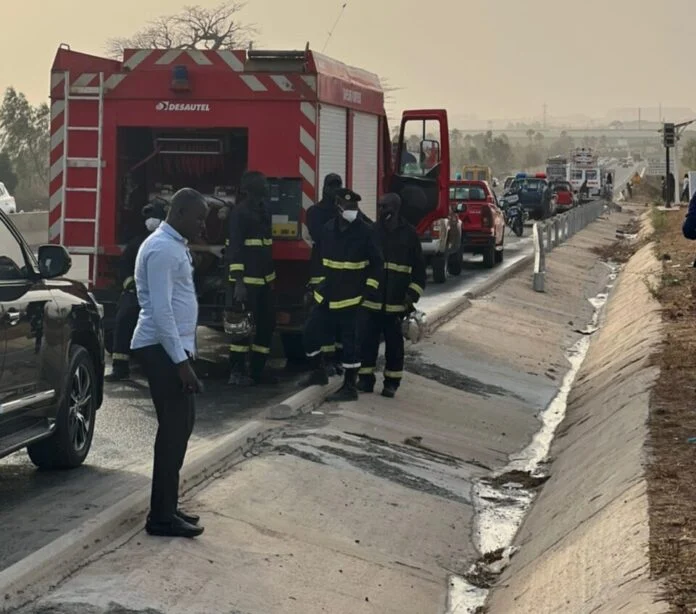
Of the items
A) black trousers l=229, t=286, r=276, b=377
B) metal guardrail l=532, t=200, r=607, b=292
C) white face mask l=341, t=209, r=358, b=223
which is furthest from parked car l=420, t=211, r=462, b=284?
white face mask l=341, t=209, r=358, b=223

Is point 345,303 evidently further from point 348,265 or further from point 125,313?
point 125,313

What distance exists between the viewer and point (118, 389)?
42.4ft

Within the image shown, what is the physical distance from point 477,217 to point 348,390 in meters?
19.9

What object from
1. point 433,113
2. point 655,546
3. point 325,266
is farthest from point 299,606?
point 433,113

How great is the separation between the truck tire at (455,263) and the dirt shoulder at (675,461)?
9.59 meters

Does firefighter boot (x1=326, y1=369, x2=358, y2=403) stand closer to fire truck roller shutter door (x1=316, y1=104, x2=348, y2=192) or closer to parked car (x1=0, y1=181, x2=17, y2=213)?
fire truck roller shutter door (x1=316, y1=104, x2=348, y2=192)

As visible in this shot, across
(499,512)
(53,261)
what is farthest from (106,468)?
(499,512)

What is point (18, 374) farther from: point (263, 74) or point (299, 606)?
point (263, 74)

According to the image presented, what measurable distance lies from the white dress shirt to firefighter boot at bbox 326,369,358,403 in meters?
5.11

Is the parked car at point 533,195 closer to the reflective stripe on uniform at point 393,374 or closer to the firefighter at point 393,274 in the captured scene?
the reflective stripe on uniform at point 393,374

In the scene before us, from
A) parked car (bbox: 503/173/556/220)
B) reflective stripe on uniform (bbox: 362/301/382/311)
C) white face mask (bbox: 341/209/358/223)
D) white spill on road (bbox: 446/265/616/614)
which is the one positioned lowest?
white spill on road (bbox: 446/265/616/614)

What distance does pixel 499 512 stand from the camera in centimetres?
1026

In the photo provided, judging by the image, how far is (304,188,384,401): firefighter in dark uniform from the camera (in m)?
11.9

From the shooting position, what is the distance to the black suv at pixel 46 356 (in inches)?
313
